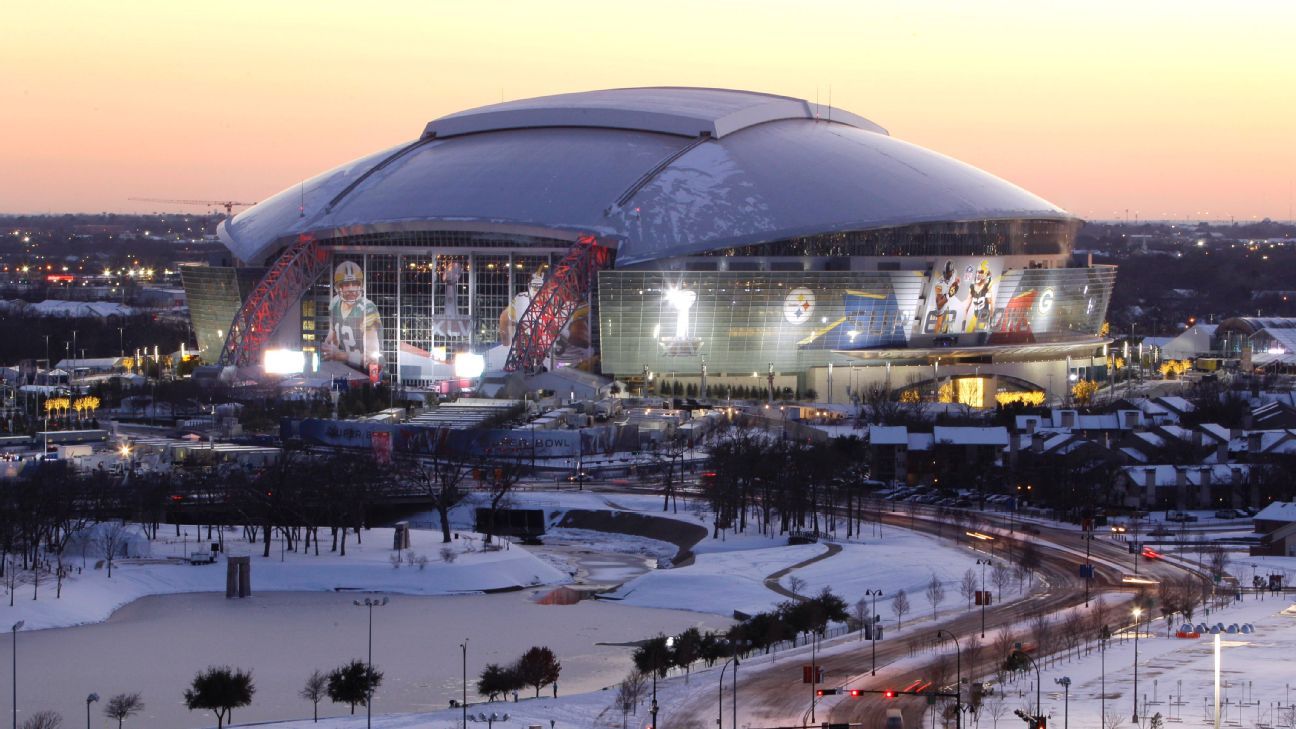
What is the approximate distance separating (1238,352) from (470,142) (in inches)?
1636

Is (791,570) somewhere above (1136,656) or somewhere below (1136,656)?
below

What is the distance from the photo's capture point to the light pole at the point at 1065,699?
31.7 metres

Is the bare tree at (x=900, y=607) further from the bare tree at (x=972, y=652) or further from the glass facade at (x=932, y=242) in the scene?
the glass facade at (x=932, y=242)

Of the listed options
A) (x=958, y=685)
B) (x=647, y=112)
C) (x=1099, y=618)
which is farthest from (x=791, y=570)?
(x=647, y=112)

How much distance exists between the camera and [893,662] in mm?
37156

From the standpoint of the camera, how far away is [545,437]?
232 ft

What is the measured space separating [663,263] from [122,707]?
1900 inches

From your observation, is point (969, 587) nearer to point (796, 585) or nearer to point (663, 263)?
point (796, 585)

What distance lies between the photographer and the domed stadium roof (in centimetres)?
8206

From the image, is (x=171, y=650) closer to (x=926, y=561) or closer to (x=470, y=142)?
(x=926, y=561)

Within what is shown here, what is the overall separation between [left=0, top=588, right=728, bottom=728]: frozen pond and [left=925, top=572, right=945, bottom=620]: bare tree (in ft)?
13.3

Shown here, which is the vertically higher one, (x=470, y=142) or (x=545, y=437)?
(x=470, y=142)

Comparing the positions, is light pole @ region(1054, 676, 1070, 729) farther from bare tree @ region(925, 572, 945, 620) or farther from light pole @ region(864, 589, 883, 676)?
bare tree @ region(925, 572, 945, 620)

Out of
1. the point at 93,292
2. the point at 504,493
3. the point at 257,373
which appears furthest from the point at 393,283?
the point at 93,292
